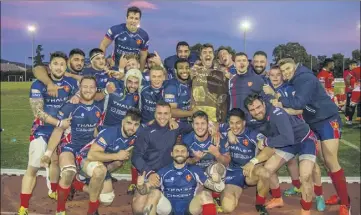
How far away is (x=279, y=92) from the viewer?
5.33 meters

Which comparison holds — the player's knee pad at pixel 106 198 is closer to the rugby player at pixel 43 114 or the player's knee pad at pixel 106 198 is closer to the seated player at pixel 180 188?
the rugby player at pixel 43 114

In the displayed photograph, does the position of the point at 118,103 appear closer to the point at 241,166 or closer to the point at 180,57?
the point at 180,57

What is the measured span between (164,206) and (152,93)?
1.76 meters

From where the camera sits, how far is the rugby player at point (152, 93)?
564 centimetres

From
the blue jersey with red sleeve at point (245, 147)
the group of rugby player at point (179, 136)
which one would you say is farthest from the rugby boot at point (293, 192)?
the blue jersey with red sleeve at point (245, 147)

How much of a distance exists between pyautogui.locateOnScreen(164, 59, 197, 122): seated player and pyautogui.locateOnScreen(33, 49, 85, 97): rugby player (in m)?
1.29

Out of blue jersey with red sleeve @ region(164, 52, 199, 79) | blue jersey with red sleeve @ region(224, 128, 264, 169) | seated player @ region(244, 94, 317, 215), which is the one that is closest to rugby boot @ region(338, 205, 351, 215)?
seated player @ region(244, 94, 317, 215)

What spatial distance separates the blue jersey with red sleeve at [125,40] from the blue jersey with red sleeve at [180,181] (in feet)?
8.68

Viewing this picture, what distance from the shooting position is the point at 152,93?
5.78 meters

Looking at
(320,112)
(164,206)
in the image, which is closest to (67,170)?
(164,206)

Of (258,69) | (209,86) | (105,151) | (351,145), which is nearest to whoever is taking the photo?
(105,151)

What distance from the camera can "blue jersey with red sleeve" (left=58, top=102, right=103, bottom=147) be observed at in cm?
516

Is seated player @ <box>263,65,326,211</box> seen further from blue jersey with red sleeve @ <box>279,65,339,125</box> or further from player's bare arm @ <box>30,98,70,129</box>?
player's bare arm @ <box>30,98,70,129</box>

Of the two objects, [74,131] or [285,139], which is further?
[74,131]
